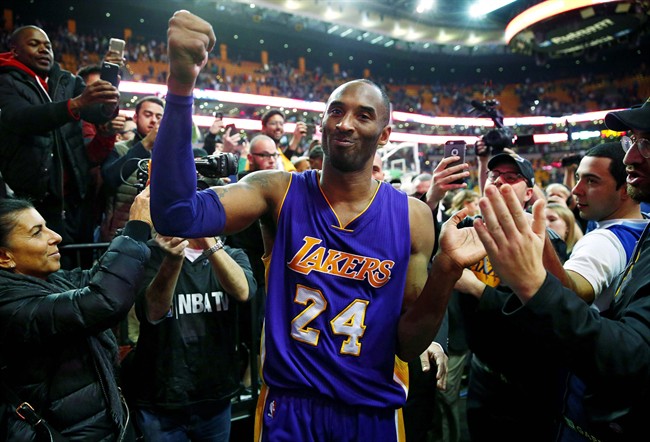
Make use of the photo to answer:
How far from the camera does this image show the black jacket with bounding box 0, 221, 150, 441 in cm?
197

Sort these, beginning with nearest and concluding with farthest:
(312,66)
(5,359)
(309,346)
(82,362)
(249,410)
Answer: (309,346), (5,359), (82,362), (249,410), (312,66)

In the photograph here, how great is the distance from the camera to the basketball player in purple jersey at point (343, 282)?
1.83 metres

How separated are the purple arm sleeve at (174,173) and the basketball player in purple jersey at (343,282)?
0.68 ft

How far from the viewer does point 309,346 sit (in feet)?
6.19

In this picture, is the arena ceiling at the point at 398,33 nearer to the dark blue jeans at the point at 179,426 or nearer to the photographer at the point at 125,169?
the photographer at the point at 125,169

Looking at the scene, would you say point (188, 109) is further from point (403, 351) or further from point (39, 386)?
point (39, 386)

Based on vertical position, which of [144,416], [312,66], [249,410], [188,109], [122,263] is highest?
[312,66]

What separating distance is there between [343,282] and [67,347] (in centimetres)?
138

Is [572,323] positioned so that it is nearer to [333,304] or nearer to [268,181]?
[333,304]

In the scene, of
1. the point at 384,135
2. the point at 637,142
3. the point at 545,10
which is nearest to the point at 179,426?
the point at 384,135

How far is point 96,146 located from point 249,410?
2.64 meters

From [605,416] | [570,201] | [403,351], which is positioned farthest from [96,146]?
[570,201]

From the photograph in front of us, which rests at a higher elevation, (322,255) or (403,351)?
(322,255)

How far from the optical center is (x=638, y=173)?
1896mm
